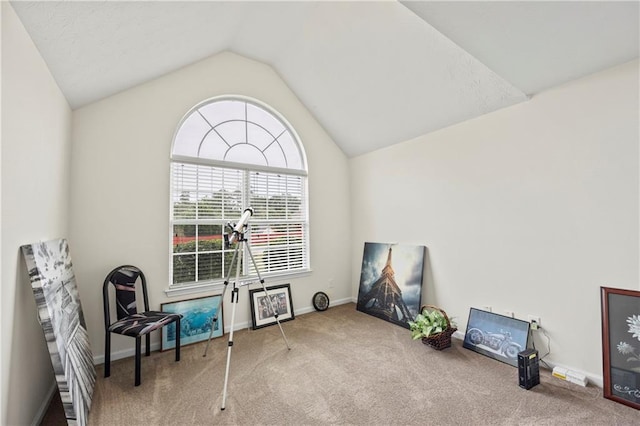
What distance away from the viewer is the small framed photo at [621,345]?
1936mm

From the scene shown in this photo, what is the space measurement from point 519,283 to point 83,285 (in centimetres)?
408

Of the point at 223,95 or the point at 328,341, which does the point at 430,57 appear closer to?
the point at 223,95

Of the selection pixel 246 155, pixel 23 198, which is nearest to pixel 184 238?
pixel 246 155

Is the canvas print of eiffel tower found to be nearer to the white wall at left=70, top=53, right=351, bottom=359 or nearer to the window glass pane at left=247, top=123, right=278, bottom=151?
the white wall at left=70, top=53, right=351, bottom=359

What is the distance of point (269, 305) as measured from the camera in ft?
11.7

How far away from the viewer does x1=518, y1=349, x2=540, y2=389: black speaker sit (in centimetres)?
212

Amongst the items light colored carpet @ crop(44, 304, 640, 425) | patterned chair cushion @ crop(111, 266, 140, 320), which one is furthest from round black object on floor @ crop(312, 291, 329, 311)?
patterned chair cushion @ crop(111, 266, 140, 320)

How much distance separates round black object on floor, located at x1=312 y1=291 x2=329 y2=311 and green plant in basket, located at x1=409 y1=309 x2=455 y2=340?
1410 mm

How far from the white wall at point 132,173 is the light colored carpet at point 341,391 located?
79 centimetres

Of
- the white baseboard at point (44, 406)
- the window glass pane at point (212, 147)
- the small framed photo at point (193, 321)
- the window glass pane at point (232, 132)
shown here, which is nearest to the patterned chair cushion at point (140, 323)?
the small framed photo at point (193, 321)

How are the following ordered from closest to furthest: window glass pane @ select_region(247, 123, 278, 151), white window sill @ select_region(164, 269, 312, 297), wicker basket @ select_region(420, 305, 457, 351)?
wicker basket @ select_region(420, 305, 457, 351) < white window sill @ select_region(164, 269, 312, 297) < window glass pane @ select_region(247, 123, 278, 151)

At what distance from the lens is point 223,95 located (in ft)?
11.6

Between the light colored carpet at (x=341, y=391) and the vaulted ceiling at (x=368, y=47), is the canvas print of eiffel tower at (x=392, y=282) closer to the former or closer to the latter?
the light colored carpet at (x=341, y=391)

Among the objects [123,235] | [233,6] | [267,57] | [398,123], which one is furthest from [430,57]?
[123,235]
